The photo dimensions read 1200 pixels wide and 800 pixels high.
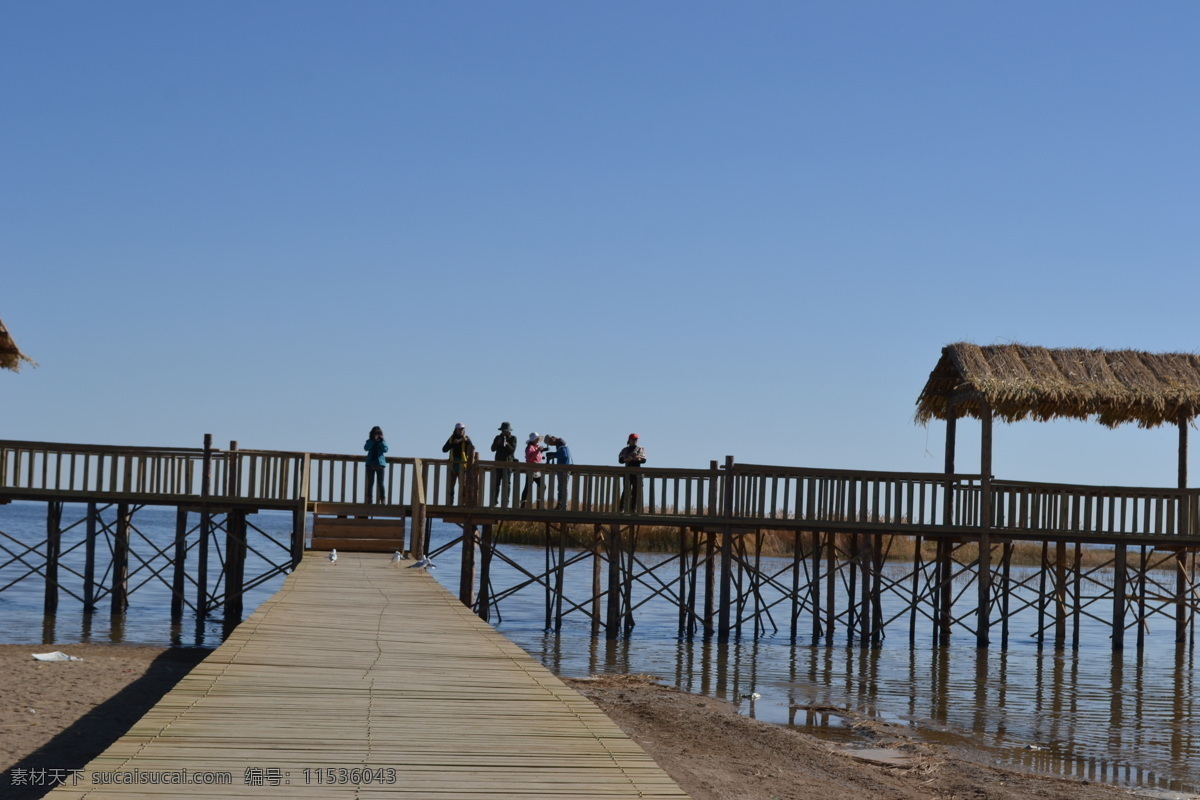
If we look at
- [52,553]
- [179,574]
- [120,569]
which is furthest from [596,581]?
[52,553]

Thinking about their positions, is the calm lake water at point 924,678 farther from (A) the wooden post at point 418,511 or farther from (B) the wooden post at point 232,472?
(A) the wooden post at point 418,511

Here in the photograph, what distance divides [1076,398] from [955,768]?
12.4 meters

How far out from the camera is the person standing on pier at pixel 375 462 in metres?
19.8

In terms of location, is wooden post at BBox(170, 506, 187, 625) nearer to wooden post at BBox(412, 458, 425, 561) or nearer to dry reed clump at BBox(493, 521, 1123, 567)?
wooden post at BBox(412, 458, 425, 561)

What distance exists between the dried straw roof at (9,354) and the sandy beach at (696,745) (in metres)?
7.74

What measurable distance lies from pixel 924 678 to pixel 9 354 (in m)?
15.4

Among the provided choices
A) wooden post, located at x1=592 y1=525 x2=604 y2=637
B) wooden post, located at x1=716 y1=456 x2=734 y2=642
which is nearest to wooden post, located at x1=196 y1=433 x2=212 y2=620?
wooden post, located at x1=592 y1=525 x2=604 y2=637

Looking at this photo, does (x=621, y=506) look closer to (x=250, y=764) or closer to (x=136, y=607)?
(x=136, y=607)

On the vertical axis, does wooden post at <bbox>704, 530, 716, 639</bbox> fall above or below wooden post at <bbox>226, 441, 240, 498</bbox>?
below

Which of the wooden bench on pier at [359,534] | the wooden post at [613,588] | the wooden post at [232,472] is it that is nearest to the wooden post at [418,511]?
the wooden bench on pier at [359,534]

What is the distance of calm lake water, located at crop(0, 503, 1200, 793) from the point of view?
13.3m

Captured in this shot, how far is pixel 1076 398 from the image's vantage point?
2203cm

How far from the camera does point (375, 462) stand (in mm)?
19781

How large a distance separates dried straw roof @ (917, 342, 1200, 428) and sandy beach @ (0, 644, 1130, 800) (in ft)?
31.0
